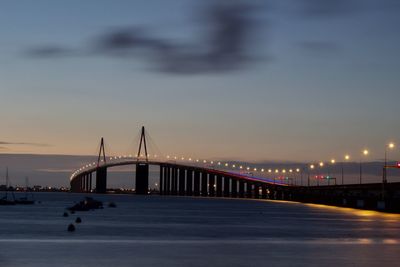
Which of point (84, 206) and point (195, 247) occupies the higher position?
point (84, 206)

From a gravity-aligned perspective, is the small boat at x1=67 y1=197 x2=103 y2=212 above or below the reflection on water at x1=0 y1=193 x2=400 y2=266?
above

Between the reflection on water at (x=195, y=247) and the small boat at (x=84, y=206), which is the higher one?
the small boat at (x=84, y=206)

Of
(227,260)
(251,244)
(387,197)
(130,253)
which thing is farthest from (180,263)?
(387,197)

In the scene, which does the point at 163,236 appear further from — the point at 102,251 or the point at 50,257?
the point at 50,257

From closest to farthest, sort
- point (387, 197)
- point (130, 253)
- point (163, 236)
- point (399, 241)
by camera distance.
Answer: point (130, 253) < point (399, 241) < point (163, 236) < point (387, 197)

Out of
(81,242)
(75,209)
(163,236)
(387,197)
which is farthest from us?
(387,197)

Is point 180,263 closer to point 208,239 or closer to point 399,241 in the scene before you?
point 208,239

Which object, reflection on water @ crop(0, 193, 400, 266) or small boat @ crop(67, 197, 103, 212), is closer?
A: reflection on water @ crop(0, 193, 400, 266)

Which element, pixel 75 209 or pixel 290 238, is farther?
pixel 75 209

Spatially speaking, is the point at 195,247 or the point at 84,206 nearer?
the point at 195,247

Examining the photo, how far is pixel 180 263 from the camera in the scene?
127 feet

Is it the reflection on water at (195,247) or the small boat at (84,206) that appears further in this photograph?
the small boat at (84,206)

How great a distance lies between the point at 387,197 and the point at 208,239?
93285 millimetres

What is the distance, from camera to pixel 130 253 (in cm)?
4322
